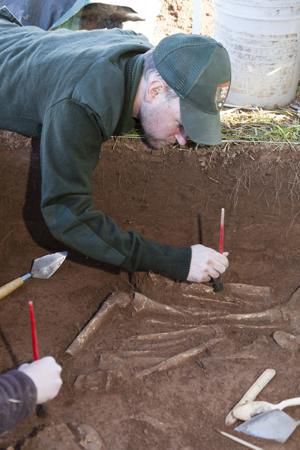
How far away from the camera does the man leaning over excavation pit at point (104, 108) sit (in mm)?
2576

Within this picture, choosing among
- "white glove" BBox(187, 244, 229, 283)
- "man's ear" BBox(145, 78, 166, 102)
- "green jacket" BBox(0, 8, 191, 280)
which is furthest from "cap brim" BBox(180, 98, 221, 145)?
"white glove" BBox(187, 244, 229, 283)

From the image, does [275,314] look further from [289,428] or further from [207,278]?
[289,428]

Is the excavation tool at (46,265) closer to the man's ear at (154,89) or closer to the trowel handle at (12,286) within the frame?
the trowel handle at (12,286)

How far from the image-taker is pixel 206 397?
271 centimetres

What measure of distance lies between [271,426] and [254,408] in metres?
0.12

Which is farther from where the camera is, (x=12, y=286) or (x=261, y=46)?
(x=261, y=46)

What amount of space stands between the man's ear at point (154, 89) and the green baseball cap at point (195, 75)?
38 mm

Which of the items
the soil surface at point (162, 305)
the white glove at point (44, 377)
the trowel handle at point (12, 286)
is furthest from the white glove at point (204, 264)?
the white glove at point (44, 377)

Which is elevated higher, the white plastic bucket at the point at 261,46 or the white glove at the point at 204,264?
the white plastic bucket at the point at 261,46

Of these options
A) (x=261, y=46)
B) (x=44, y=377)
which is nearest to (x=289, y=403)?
(x=44, y=377)

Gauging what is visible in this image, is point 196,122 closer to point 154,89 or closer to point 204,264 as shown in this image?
point 154,89

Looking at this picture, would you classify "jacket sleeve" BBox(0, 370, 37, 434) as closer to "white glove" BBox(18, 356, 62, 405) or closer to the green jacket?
"white glove" BBox(18, 356, 62, 405)

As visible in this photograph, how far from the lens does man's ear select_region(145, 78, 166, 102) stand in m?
2.64

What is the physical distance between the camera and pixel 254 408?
258cm
